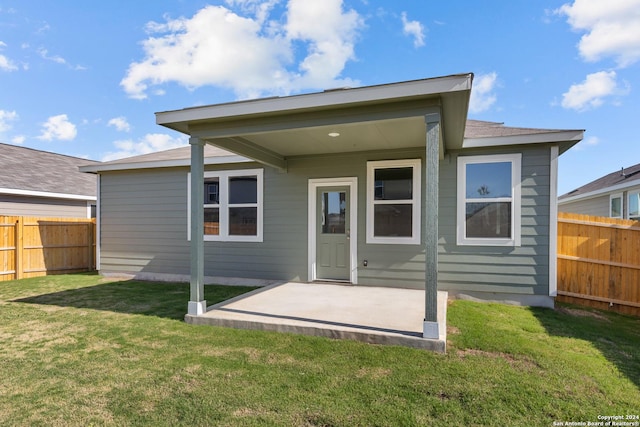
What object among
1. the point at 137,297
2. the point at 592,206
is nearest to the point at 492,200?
the point at 137,297

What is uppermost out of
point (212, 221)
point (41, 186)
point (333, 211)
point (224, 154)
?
point (224, 154)

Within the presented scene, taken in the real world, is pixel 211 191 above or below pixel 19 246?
above

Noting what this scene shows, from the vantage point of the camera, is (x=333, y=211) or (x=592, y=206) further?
(x=592, y=206)

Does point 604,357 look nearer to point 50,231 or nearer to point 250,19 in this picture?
point 250,19

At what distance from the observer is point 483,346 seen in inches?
133

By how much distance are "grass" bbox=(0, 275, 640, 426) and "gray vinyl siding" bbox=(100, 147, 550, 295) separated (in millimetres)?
1148

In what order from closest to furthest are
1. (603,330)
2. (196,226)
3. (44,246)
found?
(603,330)
(196,226)
(44,246)

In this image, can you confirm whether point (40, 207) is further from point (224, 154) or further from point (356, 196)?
point (356, 196)

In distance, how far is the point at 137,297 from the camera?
229 inches

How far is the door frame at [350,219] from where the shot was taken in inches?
245

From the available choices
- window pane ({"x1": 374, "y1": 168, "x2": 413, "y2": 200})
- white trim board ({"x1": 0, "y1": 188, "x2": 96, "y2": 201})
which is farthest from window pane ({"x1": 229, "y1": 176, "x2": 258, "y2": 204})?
white trim board ({"x1": 0, "y1": 188, "x2": 96, "y2": 201})

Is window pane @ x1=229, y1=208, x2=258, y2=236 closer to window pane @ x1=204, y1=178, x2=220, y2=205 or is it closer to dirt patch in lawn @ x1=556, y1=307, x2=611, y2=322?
window pane @ x1=204, y1=178, x2=220, y2=205

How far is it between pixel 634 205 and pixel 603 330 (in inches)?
300

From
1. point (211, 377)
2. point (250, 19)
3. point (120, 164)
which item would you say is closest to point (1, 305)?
point (120, 164)
